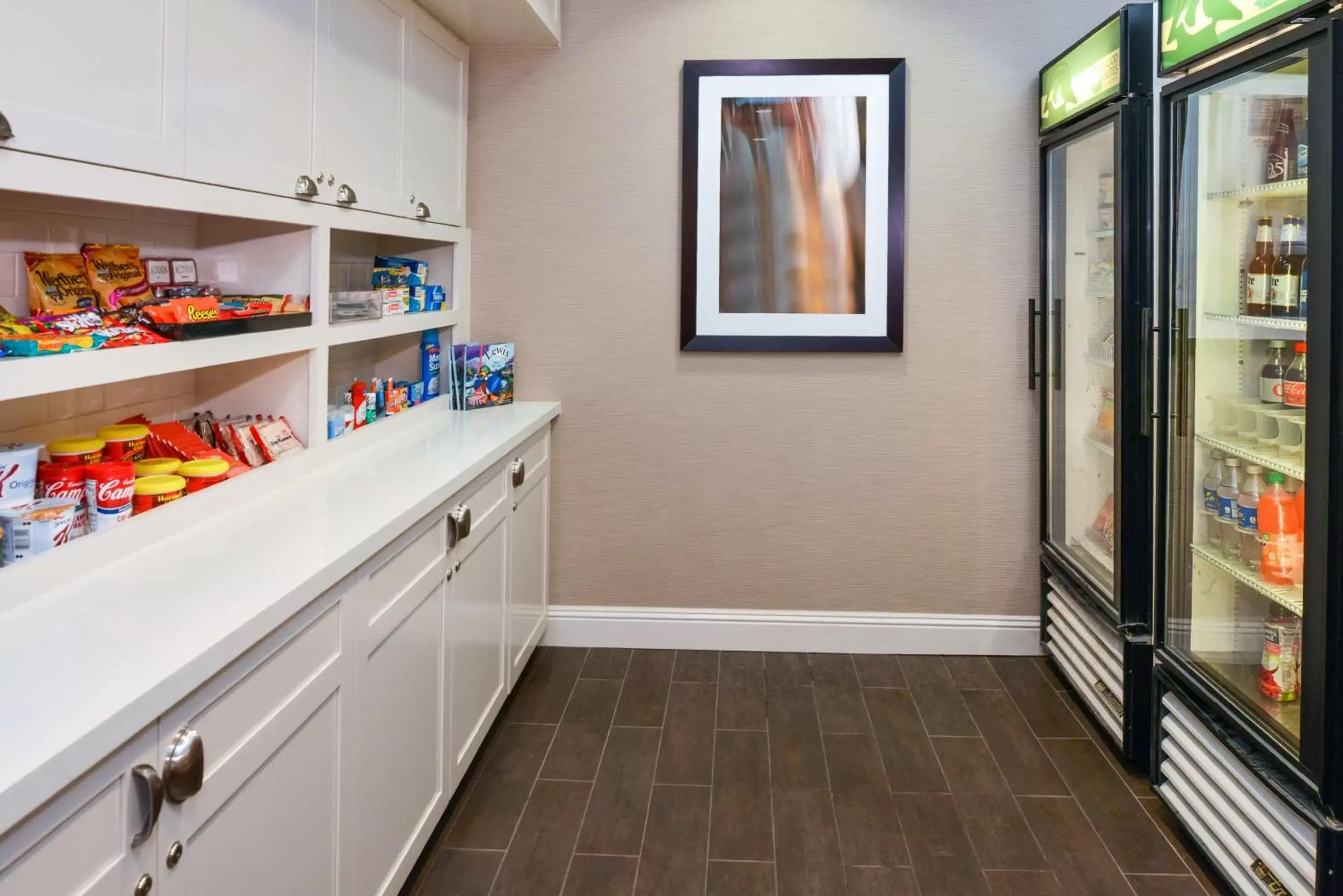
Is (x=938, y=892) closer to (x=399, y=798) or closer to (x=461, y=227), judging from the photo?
(x=399, y=798)

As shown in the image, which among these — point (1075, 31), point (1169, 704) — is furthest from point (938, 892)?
point (1075, 31)

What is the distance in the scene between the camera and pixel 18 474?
1.72 meters

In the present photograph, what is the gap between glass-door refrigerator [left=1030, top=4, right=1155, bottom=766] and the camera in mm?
2822

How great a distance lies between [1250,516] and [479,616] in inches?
76.2

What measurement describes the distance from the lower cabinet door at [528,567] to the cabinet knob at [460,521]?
2.03 ft

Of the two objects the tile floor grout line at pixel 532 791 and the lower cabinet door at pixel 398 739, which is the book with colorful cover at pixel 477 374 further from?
the lower cabinet door at pixel 398 739

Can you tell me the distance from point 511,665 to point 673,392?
1.21 meters

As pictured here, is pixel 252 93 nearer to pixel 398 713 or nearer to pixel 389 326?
pixel 389 326

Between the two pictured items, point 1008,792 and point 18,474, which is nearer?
point 18,474

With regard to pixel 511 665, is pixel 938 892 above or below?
below

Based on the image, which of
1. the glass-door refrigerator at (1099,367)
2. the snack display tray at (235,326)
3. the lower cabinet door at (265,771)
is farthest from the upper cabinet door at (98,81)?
the glass-door refrigerator at (1099,367)

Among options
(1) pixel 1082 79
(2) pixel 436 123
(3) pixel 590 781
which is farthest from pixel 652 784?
(1) pixel 1082 79

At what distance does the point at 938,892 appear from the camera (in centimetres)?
235

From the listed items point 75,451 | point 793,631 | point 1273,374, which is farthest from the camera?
point 793,631
